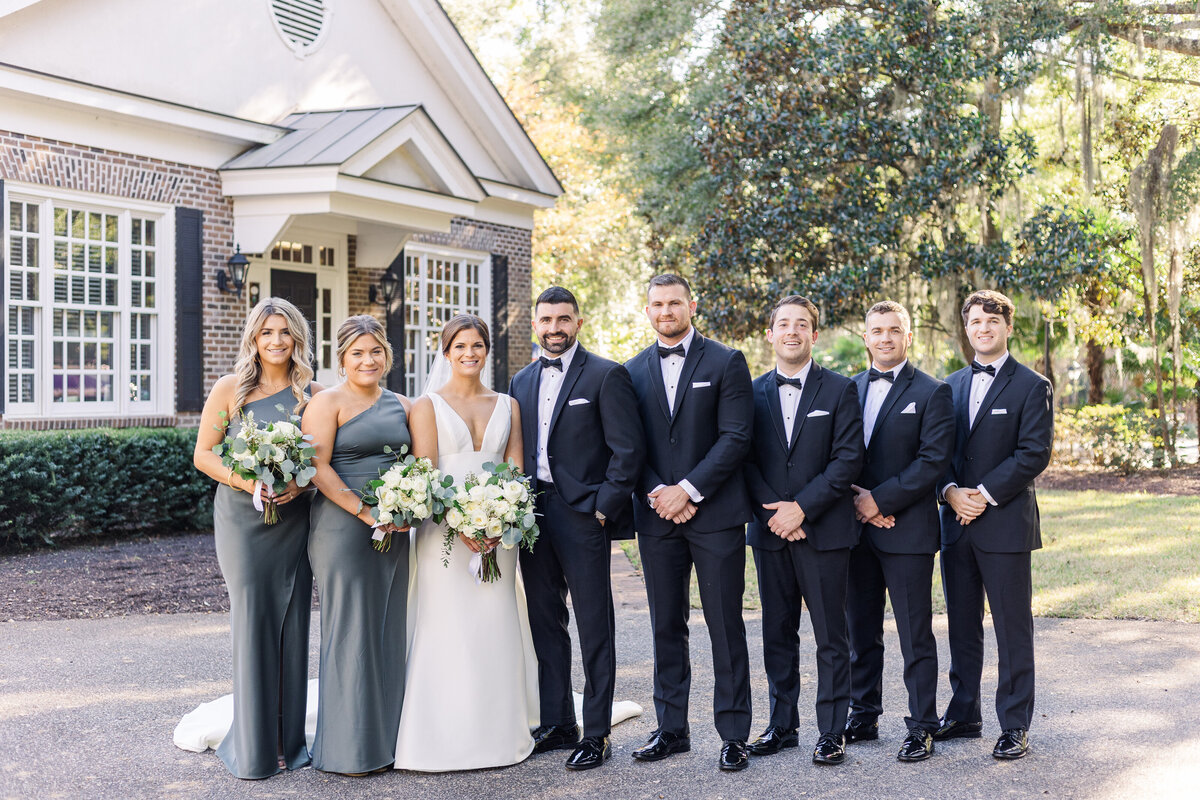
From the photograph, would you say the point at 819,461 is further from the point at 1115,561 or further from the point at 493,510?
the point at 1115,561

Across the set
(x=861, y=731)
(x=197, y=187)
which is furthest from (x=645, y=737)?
(x=197, y=187)

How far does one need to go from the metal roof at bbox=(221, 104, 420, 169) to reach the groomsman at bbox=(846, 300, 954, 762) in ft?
26.3

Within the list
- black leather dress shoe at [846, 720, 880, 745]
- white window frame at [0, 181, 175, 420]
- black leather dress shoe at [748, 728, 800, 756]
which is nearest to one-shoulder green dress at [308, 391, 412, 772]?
black leather dress shoe at [748, 728, 800, 756]

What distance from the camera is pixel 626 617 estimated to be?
27.2 ft

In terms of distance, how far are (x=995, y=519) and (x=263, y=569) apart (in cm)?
334

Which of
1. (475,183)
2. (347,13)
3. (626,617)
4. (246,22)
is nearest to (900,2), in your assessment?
(475,183)

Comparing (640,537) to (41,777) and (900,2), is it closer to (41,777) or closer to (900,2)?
(41,777)

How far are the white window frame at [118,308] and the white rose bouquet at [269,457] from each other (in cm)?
687

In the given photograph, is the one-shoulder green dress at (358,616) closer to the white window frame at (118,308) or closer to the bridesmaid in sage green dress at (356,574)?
the bridesmaid in sage green dress at (356,574)

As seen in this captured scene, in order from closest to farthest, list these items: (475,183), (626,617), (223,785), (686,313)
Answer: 1. (223,785)
2. (686,313)
3. (626,617)
4. (475,183)

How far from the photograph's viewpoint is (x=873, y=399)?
5.51m

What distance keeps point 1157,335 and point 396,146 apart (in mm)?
12824

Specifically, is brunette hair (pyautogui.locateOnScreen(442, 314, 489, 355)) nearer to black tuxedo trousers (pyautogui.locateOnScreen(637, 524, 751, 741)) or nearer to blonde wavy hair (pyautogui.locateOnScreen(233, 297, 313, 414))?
blonde wavy hair (pyautogui.locateOnScreen(233, 297, 313, 414))

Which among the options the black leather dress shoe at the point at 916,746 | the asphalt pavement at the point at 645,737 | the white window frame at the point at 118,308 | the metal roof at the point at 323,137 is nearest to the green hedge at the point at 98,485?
the white window frame at the point at 118,308
